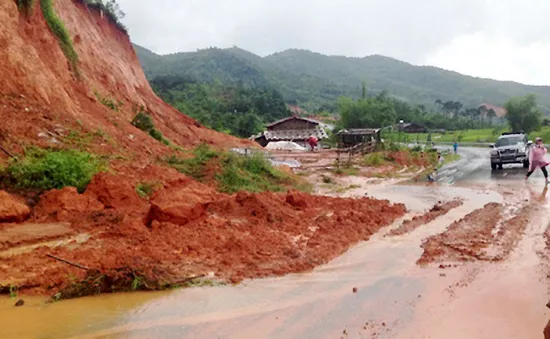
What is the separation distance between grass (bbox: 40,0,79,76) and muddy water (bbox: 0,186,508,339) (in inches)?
675

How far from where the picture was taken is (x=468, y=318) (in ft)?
19.2

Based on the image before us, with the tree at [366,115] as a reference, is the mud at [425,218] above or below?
below

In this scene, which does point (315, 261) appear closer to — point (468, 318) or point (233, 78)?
point (468, 318)

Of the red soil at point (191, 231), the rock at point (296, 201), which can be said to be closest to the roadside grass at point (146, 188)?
the red soil at point (191, 231)

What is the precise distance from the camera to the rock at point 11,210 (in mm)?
9523

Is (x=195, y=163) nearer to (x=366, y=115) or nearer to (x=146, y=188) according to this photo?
(x=146, y=188)

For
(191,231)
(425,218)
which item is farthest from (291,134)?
(191,231)

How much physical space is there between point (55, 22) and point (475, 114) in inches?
3839

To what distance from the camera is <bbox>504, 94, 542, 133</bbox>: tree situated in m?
63.9

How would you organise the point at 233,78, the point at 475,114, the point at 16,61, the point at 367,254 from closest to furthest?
the point at 367,254, the point at 16,61, the point at 475,114, the point at 233,78

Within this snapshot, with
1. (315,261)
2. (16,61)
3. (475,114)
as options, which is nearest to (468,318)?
(315,261)

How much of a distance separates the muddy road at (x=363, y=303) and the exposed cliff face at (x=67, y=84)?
777 cm

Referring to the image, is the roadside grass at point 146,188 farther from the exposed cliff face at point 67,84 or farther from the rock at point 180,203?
the exposed cliff face at point 67,84

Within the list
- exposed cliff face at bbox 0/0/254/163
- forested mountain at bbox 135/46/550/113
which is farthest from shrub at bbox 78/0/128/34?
forested mountain at bbox 135/46/550/113
